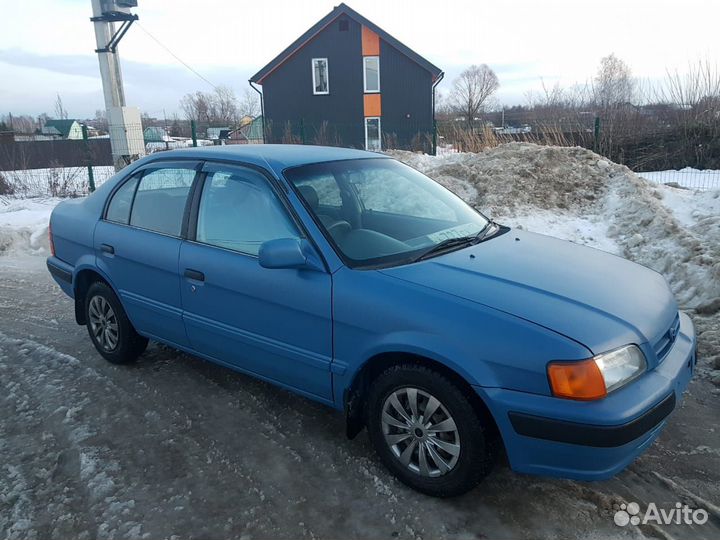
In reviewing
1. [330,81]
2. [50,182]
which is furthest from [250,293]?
[330,81]

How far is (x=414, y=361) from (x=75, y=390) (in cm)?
270

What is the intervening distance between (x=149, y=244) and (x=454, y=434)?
2.48 meters

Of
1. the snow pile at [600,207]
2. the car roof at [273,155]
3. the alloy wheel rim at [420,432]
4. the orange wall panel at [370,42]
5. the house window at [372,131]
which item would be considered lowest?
the alloy wheel rim at [420,432]

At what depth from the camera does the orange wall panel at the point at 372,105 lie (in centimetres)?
2834

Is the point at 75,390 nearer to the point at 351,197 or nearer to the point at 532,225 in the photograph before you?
the point at 351,197

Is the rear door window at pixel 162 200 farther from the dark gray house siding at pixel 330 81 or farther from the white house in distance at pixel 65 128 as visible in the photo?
the white house in distance at pixel 65 128

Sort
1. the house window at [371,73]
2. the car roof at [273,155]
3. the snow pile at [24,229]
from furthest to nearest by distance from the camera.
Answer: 1. the house window at [371,73]
2. the snow pile at [24,229]
3. the car roof at [273,155]

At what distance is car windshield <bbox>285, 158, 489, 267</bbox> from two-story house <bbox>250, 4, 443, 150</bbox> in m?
24.5

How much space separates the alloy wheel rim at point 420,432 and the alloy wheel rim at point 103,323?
2553 mm

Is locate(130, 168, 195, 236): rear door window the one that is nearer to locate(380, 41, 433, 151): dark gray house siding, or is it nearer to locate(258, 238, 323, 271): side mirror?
locate(258, 238, 323, 271): side mirror

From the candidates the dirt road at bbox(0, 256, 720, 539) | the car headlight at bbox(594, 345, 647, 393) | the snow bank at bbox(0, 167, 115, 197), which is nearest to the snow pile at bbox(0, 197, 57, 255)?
the snow bank at bbox(0, 167, 115, 197)

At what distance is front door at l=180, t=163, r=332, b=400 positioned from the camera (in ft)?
9.87

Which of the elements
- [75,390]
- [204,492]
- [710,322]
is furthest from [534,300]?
[75,390]

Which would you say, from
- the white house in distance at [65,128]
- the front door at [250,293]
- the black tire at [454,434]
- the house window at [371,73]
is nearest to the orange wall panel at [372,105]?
the house window at [371,73]
